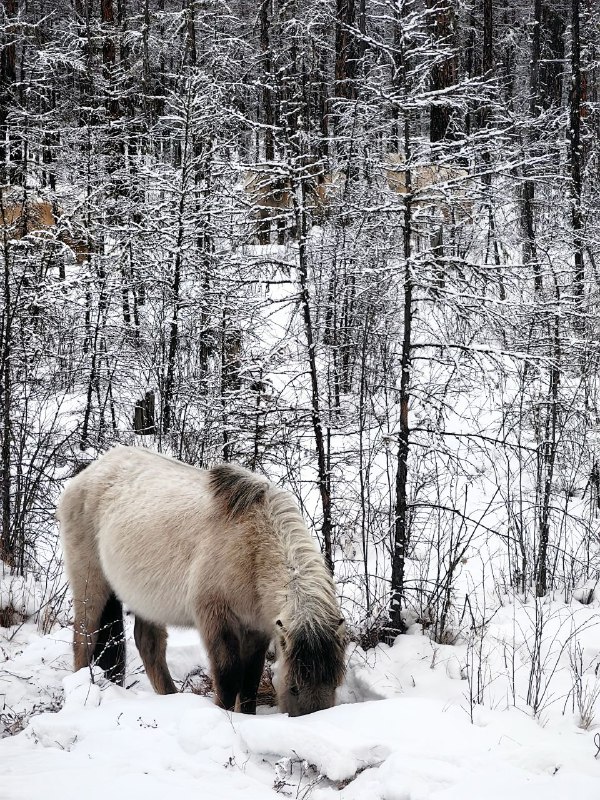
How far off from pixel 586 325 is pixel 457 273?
4.46 metres

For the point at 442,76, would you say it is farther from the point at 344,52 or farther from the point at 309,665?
Answer: the point at 309,665

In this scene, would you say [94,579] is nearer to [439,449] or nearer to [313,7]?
[439,449]

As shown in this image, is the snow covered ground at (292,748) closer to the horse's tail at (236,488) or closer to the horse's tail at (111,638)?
the horse's tail at (111,638)

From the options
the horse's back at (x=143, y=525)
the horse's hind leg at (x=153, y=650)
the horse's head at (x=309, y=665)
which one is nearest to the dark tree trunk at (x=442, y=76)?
the horse's back at (x=143, y=525)

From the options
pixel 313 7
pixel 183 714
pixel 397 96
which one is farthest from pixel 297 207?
pixel 313 7

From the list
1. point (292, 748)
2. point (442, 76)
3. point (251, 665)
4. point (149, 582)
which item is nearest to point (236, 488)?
point (149, 582)

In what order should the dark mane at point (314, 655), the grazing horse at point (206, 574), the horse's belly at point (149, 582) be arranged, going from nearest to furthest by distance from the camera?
the dark mane at point (314, 655)
the grazing horse at point (206, 574)
the horse's belly at point (149, 582)

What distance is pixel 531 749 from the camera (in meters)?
3.16

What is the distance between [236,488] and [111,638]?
1664 mm

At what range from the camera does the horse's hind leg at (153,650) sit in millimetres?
4672

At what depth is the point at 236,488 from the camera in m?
4.11

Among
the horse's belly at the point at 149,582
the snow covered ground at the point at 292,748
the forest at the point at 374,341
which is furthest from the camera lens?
the forest at the point at 374,341

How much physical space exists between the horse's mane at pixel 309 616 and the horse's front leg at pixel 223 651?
0.51 metres

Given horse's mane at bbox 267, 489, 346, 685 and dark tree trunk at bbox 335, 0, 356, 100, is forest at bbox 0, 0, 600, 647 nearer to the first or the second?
horse's mane at bbox 267, 489, 346, 685
